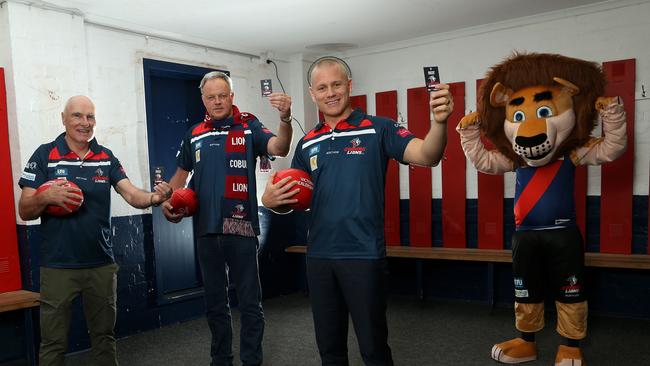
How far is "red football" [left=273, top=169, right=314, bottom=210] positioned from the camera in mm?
2093

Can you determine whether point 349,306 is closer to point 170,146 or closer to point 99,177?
point 99,177

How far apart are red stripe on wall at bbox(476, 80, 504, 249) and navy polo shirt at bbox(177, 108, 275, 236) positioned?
2360 mm

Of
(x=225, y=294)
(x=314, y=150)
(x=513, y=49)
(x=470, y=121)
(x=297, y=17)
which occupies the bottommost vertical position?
(x=225, y=294)

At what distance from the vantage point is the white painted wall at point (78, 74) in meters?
3.41

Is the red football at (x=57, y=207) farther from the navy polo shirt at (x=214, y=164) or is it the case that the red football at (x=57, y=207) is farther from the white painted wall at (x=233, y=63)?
the white painted wall at (x=233, y=63)

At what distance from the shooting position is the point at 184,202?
9.32 feet

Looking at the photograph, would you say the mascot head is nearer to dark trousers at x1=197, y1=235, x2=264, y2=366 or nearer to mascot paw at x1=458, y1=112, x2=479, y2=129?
mascot paw at x1=458, y1=112, x2=479, y2=129

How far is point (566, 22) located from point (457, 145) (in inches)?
51.3

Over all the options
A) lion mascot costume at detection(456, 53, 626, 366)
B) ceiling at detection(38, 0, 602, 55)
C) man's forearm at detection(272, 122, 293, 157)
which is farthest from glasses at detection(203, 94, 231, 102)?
lion mascot costume at detection(456, 53, 626, 366)

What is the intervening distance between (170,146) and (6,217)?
146 cm

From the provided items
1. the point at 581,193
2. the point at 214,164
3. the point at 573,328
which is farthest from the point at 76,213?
the point at 581,193

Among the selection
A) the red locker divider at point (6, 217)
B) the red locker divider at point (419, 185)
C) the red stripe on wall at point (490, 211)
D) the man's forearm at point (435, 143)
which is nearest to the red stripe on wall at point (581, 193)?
the red stripe on wall at point (490, 211)

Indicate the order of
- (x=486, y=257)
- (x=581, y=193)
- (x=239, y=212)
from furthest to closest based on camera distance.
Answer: (x=486, y=257), (x=581, y=193), (x=239, y=212)

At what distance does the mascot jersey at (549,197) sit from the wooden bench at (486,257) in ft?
3.23
